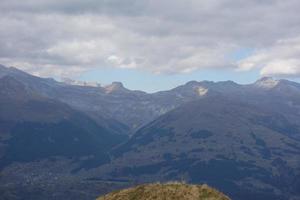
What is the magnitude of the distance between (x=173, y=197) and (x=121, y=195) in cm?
866

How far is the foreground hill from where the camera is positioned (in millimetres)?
63562

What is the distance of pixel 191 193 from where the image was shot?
64375mm

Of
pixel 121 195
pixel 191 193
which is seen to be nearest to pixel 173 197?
pixel 191 193

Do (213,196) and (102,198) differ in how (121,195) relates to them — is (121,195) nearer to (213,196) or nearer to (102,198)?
(102,198)

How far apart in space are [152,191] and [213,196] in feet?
27.7

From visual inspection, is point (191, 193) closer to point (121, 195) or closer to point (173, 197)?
point (173, 197)

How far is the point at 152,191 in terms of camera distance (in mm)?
66875

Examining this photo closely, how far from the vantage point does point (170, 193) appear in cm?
6481

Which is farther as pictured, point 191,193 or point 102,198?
point 102,198

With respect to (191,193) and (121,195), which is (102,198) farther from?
(191,193)

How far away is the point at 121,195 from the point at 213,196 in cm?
1328

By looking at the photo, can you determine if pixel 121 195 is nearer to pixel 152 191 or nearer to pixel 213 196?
pixel 152 191

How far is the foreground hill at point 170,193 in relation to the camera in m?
63.6

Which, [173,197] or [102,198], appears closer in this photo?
[173,197]
